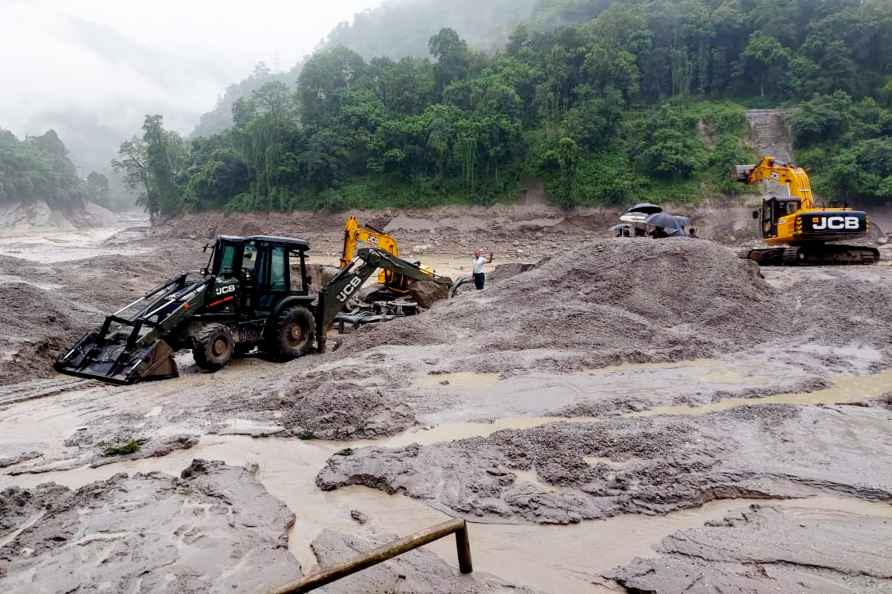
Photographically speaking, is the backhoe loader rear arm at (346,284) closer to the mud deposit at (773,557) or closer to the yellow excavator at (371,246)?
the yellow excavator at (371,246)

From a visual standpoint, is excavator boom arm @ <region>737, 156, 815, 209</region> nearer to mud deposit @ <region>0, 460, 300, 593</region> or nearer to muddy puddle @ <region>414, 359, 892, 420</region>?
muddy puddle @ <region>414, 359, 892, 420</region>

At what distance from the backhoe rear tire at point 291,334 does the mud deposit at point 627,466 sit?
4.72 meters

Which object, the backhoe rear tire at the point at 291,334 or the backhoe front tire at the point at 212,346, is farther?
the backhoe rear tire at the point at 291,334

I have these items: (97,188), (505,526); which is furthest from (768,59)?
(97,188)

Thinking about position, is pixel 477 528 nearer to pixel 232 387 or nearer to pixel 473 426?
pixel 473 426

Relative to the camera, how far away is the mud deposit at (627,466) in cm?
460

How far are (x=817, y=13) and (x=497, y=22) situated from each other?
82.3 metres

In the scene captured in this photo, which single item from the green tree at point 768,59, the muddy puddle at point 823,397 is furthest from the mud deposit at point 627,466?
the green tree at point 768,59

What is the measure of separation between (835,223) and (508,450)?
1329 cm

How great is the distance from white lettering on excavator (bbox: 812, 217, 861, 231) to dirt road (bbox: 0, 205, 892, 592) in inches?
129

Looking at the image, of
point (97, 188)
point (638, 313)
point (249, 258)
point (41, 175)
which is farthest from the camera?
point (97, 188)

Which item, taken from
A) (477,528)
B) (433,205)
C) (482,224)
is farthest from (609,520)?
(433,205)

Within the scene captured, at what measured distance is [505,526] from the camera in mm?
4309

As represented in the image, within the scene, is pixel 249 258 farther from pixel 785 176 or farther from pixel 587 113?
pixel 587 113
